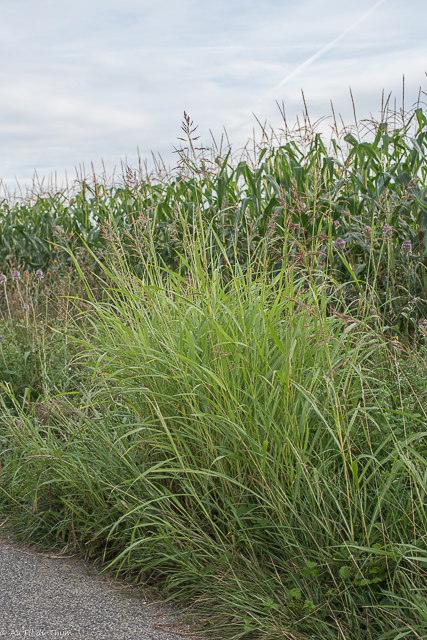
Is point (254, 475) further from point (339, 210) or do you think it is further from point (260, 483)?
point (339, 210)

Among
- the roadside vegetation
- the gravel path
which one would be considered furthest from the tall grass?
the gravel path

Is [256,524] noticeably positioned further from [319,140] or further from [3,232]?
[3,232]

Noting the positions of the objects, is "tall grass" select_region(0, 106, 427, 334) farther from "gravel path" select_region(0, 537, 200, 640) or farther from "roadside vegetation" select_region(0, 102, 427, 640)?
"gravel path" select_region(0, 537, 200, 640)

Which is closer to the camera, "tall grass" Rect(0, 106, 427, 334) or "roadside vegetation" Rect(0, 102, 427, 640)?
"roadside vegetation" Rect(0, 102, 427, 640)

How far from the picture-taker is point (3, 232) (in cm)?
986

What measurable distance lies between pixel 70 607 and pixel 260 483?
3.19 feet

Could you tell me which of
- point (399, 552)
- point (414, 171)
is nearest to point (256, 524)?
point (399, 552)

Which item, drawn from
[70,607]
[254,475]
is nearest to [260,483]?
[254,475]

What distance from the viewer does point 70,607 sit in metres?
2.23

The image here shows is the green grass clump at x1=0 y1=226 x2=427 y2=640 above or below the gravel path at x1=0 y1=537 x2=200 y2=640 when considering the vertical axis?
above

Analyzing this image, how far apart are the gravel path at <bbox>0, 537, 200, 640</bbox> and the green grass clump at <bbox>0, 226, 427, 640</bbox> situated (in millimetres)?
116

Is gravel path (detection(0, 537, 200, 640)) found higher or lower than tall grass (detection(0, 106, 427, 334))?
lower

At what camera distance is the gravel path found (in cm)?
206

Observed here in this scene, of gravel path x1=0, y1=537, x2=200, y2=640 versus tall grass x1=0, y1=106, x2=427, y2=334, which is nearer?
gravel path x1=0, y1=537, x2=200, y2=640
